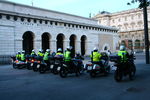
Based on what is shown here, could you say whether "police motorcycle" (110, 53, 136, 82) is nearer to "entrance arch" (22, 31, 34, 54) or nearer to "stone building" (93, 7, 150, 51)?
"entrance arch" (22, 31, 34, 54)

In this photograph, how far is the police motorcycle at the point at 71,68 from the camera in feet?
33.9

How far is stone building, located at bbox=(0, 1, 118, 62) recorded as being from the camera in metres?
22.7

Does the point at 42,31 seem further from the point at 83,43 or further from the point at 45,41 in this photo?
the point at 83,43

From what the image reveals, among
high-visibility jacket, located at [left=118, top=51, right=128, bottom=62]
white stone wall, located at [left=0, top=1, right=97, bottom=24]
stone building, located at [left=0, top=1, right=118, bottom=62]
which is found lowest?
high-visibility jacket, located at [left=118, top=51, right=128, bottom=62]

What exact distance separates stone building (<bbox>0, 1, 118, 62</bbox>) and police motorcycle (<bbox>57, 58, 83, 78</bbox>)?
13.2 metres

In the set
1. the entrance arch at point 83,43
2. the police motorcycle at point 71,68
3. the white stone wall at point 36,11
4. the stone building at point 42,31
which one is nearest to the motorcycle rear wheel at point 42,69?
the police motorcycle at point 71,68

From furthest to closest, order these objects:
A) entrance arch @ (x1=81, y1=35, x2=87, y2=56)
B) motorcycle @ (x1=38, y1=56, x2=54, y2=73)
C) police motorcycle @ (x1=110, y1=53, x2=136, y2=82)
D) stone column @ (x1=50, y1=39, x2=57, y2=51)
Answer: entrance arch @ (x1=81, y1=35, x2=87, y2=56)
stone column @ (x1=50, y1=39, x2=57, y2=51)
motorcycle @ (x1=38, y1=56, x2=54, y2=73)
police motorcycle @ (x1=110, y1=53, x2=136, y2=82)

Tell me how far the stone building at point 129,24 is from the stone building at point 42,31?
29.0 meters

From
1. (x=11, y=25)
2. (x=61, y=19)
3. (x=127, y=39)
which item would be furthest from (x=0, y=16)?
(x=127, y=39)

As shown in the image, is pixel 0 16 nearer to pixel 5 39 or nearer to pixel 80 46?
pixel 5 39

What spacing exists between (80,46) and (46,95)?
1091 inches

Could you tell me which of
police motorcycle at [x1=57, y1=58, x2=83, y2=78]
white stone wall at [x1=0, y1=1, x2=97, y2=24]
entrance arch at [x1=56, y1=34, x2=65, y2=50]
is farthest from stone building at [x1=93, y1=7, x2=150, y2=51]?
police motorcycle at [x1=57, y1=58, x2=83, y2=78]

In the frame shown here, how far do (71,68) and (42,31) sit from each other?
17.3 m

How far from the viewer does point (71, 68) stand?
1073cm
